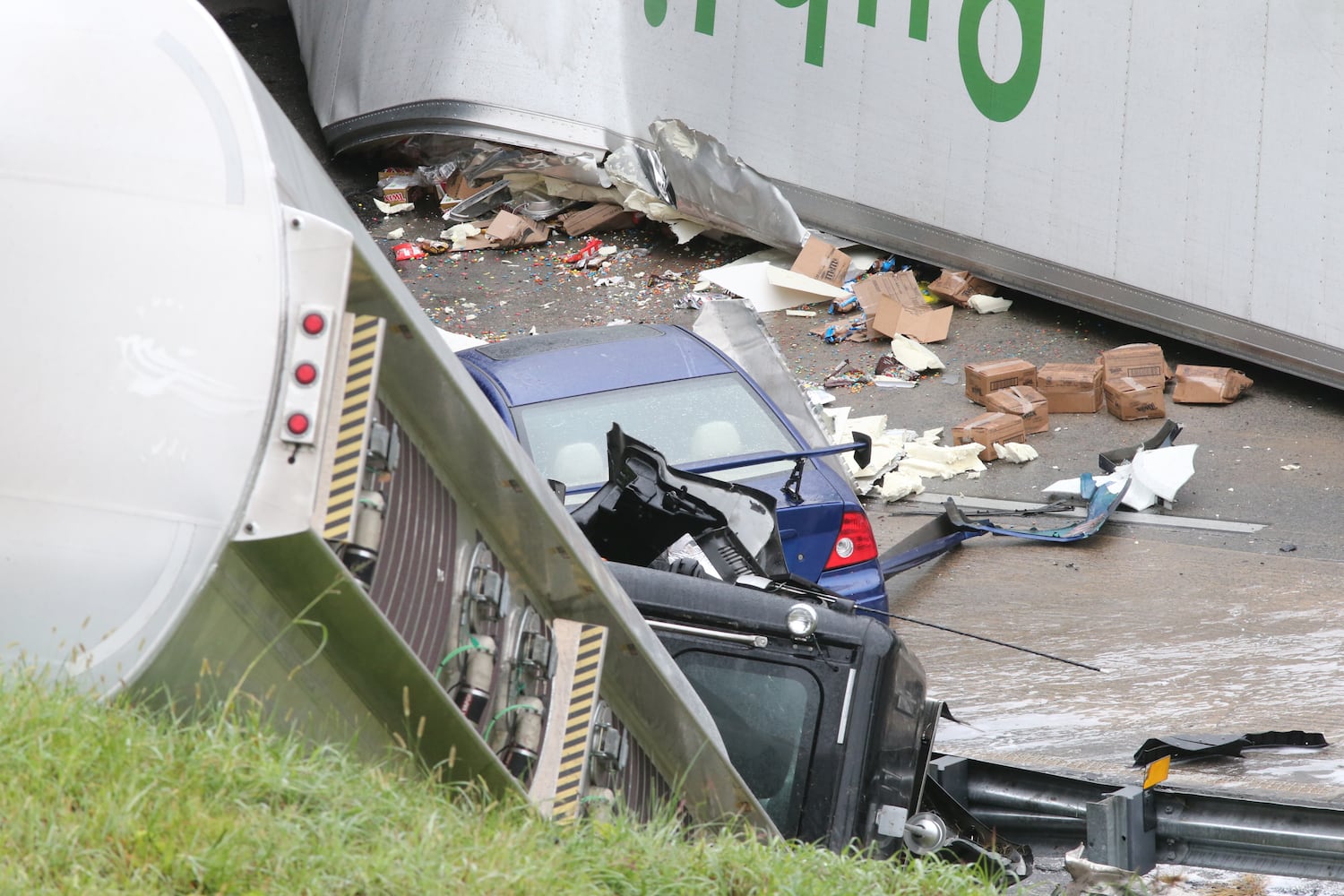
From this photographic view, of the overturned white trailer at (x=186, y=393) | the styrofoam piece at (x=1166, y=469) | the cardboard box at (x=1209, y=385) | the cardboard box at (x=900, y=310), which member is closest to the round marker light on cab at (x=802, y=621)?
the overturned white trailer at (x=186, y=393)

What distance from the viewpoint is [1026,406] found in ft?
31.0

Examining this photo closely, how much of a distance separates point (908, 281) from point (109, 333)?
368 inches

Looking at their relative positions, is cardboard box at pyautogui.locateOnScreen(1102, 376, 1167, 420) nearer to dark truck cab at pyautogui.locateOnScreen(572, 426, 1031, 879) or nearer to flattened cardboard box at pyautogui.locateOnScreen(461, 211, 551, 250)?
dark truck cab at pyautogui.locateOnScreen(572, 426, 1031, 879)

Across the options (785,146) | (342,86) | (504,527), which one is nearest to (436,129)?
(342,86)

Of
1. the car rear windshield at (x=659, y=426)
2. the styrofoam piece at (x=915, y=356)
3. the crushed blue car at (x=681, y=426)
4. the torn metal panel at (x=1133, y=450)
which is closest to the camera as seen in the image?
the crushed blue car at (x=681, y=426)

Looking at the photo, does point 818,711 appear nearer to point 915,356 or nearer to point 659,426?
point 659,426

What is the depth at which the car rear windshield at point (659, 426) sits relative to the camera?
21.6 feet

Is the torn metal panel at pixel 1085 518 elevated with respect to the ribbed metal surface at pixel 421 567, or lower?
lower

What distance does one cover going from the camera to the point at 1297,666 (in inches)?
250

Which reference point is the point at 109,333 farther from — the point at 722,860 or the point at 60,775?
the point at 722,860

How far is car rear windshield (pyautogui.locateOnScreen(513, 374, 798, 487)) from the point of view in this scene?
259 inches

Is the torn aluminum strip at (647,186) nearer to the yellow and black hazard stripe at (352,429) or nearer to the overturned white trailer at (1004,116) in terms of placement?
the overturned white trailer at (1004,116)

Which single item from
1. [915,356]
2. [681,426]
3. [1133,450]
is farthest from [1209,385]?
[681,426]

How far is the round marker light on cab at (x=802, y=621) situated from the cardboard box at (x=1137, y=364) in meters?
6.52
